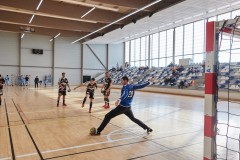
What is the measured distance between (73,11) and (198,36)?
1516 centimetres

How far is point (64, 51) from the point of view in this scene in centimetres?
4003

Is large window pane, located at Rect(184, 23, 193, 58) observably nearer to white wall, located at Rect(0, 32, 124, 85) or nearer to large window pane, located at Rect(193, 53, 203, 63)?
large window pane, located at Rect(193, 53, 203, 63)

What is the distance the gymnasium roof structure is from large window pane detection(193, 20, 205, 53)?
8.38m

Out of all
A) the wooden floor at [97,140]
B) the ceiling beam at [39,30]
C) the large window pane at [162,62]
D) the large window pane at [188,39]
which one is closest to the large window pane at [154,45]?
the large window pane at [162,62]

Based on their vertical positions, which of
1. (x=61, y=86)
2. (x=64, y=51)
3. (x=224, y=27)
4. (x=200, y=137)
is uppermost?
(x=64, y=51)

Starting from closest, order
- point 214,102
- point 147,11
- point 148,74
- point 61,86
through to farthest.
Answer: point 214,102 → point 61,86 → point 147,11 → point 148,74

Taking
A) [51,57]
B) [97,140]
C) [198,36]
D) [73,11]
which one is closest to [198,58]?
[198,36]

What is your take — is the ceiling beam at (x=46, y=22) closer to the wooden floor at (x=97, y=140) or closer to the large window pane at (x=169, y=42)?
the large window pane at (x=169, y=42)

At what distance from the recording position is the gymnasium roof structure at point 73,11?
1865 centimetres

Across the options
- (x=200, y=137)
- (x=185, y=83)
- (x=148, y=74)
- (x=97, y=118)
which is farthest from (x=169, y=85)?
(x=200, y=137)

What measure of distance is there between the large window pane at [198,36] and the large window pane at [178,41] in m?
2.42

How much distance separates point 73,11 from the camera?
21.5 meters

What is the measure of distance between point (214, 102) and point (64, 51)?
38596mm

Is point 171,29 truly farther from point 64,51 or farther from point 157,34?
point 64,51
